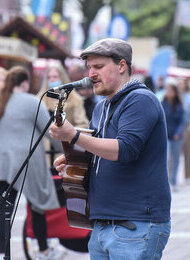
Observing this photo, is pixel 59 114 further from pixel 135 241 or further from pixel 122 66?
pixel 135 241

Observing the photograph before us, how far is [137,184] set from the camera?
3111 millimetres

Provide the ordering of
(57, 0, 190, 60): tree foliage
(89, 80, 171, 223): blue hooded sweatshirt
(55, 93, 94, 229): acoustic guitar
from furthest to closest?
(57, 0, 190, 60): tree foliage → (55, 93, 94, 229): acoustic guitar → (89, 80, 171, 223): blue hooded sweatshirt

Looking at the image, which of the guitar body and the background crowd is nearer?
the guitar body

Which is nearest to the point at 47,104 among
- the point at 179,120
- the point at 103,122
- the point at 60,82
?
the point at 60,82

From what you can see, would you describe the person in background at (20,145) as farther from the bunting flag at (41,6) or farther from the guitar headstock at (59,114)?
the bunting flag at (41,6)

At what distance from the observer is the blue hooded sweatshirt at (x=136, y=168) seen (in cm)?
305

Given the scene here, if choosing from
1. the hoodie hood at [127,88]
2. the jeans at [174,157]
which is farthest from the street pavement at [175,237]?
the hoodie hood at [127,88]

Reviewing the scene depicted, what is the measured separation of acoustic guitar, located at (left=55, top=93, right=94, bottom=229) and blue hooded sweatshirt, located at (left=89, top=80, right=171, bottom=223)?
0.11 meters

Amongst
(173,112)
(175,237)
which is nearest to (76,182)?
(175,237)

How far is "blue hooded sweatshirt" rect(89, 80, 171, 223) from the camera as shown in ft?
10.0

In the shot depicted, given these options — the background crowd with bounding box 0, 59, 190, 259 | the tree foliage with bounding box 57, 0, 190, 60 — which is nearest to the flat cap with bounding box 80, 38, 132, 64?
the background crowd with bounding box 0, 59, 190, 259

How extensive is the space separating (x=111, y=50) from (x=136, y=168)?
0.56 metres

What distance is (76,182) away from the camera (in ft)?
10.9

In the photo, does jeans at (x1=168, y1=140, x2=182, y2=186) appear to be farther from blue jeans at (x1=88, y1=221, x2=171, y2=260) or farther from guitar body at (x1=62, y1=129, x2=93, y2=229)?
blue jeans at (x1=88, y1=221, x2=171, y2=260)
